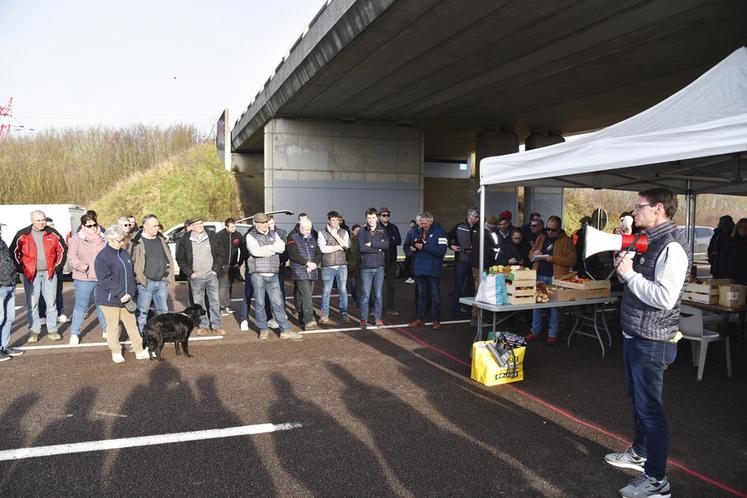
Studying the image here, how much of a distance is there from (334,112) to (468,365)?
12.2 meters

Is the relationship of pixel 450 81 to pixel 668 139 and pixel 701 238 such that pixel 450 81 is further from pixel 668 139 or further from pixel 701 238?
pixel 701 238

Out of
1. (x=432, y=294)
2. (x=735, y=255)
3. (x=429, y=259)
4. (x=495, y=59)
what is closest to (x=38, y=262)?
(x=429, y=259)

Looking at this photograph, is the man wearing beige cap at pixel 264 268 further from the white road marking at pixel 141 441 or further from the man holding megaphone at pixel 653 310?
the man holding megaphone at pixel 653 310

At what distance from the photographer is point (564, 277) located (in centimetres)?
714

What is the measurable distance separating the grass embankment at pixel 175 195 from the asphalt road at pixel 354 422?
805 inches

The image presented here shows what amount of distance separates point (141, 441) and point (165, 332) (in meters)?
2.46

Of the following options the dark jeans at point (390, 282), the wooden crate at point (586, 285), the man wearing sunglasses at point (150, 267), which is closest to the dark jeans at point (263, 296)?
the man wearing sunglasses at point (150, 267)

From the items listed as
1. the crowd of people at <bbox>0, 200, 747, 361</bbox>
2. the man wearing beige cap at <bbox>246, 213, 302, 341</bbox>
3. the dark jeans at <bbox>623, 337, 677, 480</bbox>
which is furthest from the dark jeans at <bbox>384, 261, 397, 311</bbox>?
the dark jeans at <bbox>623, 337, 677, 480</bbox>

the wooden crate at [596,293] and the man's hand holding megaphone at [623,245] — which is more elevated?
the man's hand holding megaphone at [623,245]

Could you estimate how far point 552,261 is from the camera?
7.32m

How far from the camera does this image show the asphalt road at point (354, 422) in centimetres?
345

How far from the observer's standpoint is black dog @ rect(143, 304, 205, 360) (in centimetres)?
628

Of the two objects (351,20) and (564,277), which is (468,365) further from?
(351,20)

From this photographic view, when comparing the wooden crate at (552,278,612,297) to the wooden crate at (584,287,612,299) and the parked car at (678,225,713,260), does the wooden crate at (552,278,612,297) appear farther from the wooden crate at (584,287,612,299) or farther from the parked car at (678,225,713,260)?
the parked car at (678,225,713,260)
